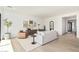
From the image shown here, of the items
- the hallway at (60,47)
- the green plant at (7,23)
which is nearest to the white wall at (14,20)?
the green plant at (7,23)

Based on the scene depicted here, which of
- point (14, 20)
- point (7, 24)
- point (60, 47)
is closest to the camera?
point (7, 24)

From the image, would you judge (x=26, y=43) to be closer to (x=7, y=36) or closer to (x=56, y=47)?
(x=7, y=36)

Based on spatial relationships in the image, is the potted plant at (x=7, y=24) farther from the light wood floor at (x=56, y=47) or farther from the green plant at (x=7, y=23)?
the light wood floor at (x=56, y=47)

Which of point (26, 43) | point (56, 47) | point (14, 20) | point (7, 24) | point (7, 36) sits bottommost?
point (56, 47)

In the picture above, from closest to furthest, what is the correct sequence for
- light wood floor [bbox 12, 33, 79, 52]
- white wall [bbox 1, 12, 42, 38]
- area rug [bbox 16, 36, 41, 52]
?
white wall [bbox 1, 12, 42, 38]
light wood floor [bbox 12, 33, 79, 52]
area rug [bbox 16, 36, 41, 52]

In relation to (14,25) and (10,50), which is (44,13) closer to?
(14,25)

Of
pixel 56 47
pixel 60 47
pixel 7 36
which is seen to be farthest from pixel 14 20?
pixel 60 47

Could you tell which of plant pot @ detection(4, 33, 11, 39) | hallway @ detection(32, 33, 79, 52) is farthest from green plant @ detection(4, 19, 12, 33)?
hallway @ detection(32, 33, 79, 52)

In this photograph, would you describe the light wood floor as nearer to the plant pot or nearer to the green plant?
the plant pot

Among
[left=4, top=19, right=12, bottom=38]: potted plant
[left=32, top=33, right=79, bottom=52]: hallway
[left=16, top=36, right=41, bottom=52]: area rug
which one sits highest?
[left=4, top=19, right=12, bottom=38]: potted plant

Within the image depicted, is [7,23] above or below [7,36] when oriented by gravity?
above

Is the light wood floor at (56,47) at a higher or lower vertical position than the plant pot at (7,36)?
lower

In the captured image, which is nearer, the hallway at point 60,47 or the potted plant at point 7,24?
the potted plant at point 7,24
